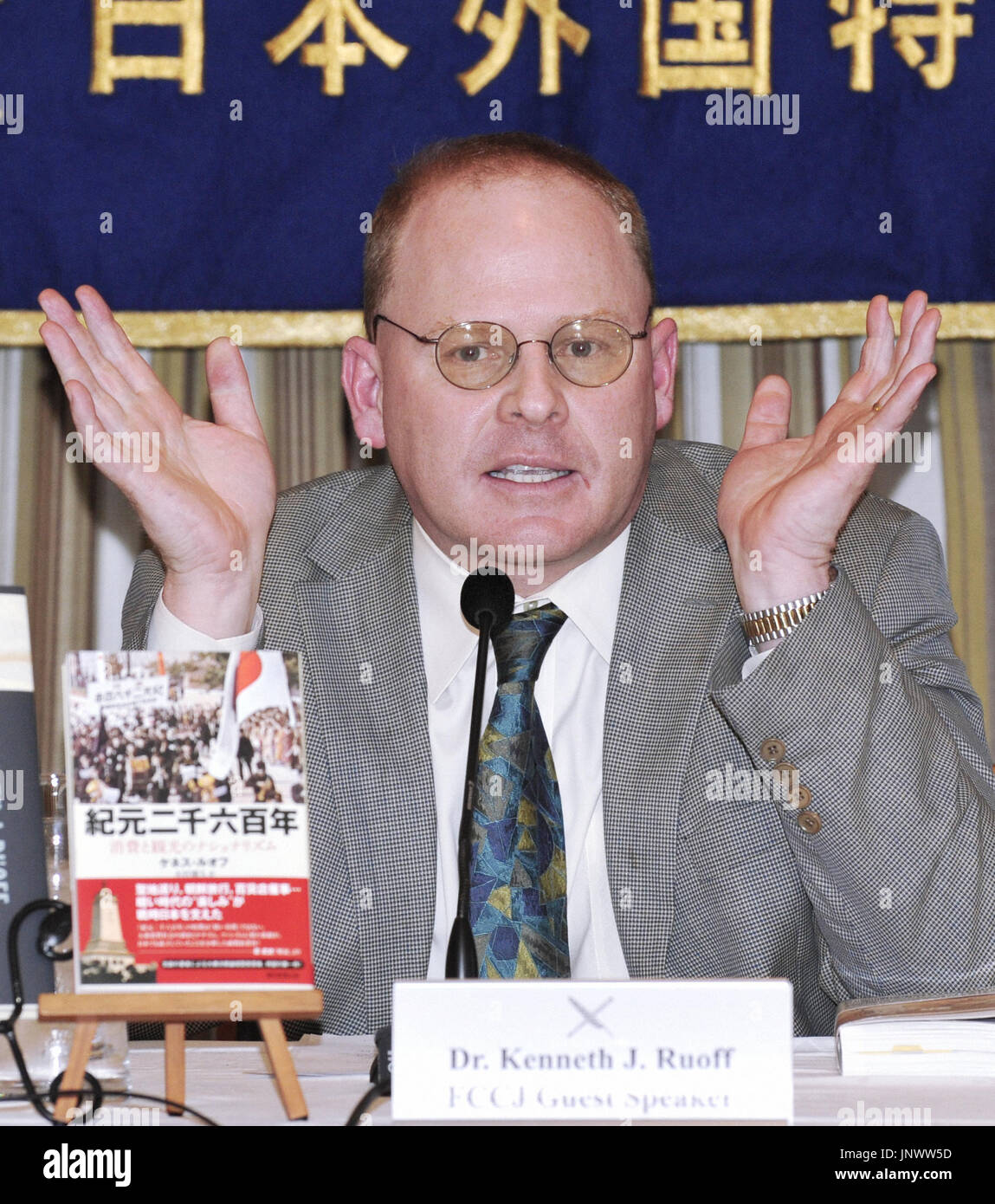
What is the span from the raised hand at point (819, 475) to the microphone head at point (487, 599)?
0.33 m

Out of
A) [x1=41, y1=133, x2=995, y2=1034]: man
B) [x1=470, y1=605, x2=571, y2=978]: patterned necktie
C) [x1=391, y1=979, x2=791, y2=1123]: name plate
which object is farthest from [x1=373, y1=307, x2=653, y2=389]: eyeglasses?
[x1=391, y1=979, x2=791, y2=1123]: name plate

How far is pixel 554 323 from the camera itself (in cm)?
150

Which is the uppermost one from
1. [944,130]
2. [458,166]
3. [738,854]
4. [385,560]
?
[944,130]

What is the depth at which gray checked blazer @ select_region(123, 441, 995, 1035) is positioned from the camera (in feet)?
4.21

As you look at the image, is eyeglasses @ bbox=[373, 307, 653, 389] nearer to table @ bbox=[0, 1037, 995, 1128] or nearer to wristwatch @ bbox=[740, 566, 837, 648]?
wristwatch @ bbox=[740, 566, 837, 648]

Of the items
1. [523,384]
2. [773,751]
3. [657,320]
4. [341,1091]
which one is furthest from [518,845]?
[657,320]

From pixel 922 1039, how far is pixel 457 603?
2.46ft

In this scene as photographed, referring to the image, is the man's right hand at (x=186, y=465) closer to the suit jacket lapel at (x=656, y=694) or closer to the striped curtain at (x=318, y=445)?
the suit jacket lapel at (x=656, y=694)

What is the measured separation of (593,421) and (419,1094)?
0.85 m

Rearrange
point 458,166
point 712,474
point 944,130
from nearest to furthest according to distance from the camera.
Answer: point 458,166 < point 712,474 < point 944,130

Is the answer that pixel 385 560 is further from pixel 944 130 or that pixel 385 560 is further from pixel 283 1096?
pixel 944 130

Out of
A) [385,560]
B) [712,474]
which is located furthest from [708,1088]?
[712,474]

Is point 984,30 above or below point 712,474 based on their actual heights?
above

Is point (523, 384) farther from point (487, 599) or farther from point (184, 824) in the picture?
point (184, 824)
